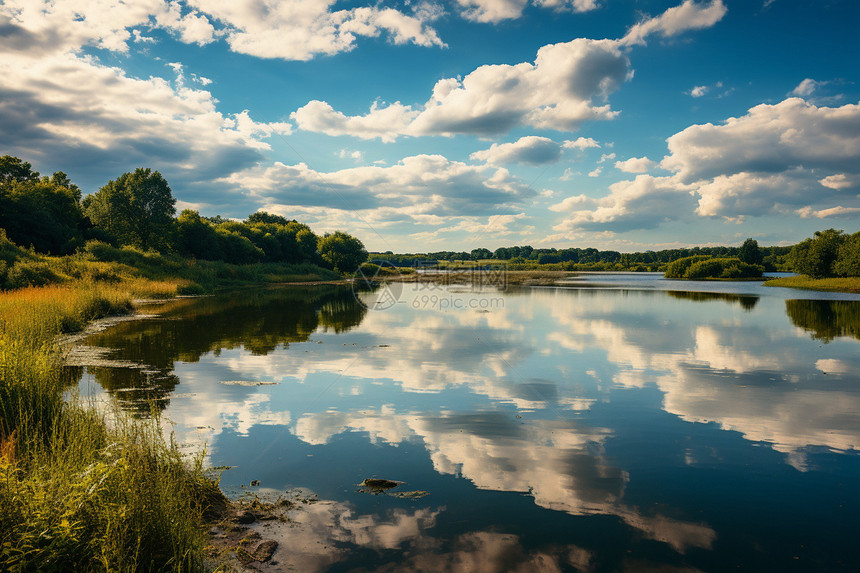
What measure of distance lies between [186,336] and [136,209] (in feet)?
224

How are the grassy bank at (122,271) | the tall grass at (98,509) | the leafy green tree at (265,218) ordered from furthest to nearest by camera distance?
1. the leafy green tree at (265,218)
2. the grassy bank at (122,271)
3. the tall grass at (98,509)

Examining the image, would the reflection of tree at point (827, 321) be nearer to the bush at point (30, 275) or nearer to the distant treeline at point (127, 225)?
the bush at point (30, 275)

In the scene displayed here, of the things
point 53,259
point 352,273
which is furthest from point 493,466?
point 352,273

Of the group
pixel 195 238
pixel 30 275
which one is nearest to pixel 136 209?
pixel 195 238

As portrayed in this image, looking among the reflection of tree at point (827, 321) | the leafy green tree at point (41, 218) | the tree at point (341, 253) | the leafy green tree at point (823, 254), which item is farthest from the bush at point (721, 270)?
the leafy green tree at point (41, 218)

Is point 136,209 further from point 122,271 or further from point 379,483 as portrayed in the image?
point 379,483

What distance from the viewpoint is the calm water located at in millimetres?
6629

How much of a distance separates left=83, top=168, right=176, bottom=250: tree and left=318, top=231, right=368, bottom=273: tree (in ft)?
183

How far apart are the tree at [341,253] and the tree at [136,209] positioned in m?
55.9

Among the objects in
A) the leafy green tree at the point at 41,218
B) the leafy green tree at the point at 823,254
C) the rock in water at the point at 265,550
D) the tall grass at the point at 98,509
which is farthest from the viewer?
the leafy green tree at the point at 823,254

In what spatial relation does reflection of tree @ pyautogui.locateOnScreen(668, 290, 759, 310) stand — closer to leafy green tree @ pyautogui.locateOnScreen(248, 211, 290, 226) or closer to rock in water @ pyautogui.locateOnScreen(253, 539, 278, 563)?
rock in water @ pyautogui.locateOnScreen(253, 539, 278, 563)

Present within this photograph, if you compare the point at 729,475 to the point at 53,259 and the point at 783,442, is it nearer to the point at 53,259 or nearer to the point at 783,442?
the point at 783,442

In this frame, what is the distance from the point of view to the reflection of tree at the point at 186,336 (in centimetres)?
1466

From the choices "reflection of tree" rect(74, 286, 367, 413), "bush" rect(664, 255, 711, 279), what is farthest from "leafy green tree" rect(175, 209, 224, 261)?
"bush" rect(664, 255, 711, 279)
